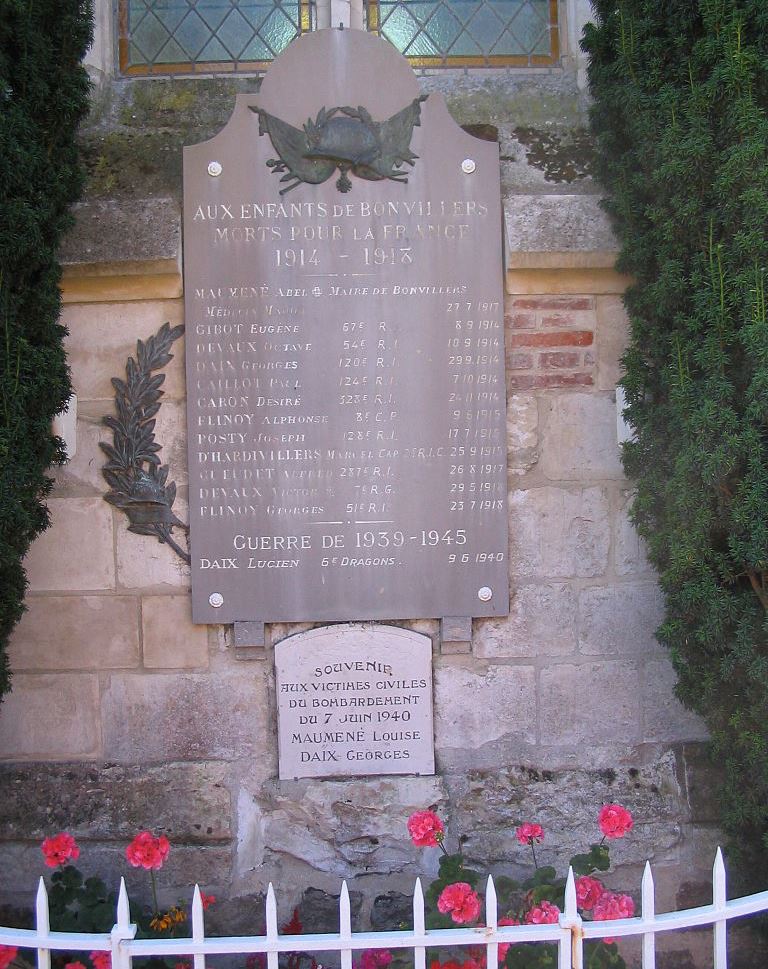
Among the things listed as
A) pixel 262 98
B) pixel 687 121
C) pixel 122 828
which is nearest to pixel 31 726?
pixel 122 828

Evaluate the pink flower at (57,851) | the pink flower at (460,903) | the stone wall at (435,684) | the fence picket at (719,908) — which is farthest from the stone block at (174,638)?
the fence picket at (719,908)

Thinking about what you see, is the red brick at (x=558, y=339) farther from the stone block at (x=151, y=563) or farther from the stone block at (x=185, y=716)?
the stone block at (x=185, y=716)

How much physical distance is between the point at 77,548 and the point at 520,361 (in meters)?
1.59

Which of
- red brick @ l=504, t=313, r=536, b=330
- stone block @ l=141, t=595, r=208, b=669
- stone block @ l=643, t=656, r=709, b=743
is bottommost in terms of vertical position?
stone block @ l=643, t=656, r=709, b=743

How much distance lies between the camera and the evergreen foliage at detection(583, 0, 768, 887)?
8.36 feet

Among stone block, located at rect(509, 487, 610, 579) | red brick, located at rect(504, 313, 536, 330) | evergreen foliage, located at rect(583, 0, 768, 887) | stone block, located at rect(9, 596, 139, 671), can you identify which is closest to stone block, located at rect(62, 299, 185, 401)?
stone block, located at rect(9, 596, 139, 671)

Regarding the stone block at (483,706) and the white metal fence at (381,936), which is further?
the stone block at (483,706)

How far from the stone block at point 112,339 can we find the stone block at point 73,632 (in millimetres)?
688

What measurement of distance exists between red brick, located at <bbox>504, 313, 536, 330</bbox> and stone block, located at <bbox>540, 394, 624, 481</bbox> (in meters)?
0.25

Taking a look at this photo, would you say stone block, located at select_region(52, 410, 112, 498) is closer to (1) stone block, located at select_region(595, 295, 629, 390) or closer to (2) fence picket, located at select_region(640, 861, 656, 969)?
(1) stone block, located at select_region(595, 295, 629, 390)

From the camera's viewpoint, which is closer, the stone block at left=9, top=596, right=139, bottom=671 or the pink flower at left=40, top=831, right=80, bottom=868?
the pink flower at left=40, top=831, right=80, bottom=868

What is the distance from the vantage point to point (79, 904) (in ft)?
9.38

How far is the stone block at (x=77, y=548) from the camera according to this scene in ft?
10.2

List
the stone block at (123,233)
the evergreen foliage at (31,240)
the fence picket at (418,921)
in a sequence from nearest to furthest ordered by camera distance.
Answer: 1. the fence picket at (418,921)
2. the evergreen foliage at (31,240)
3. the stone block at (123,233)
